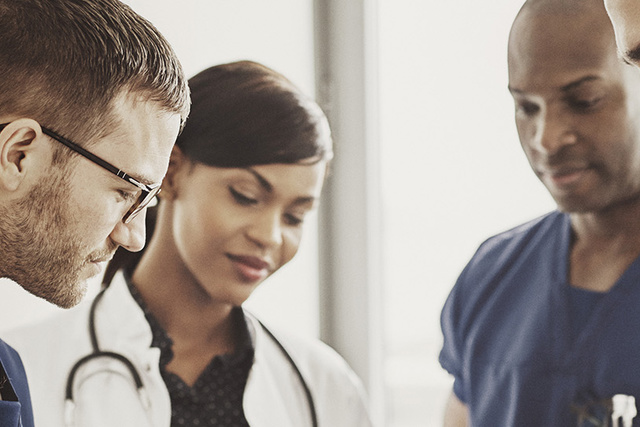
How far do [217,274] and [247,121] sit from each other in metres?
0.26

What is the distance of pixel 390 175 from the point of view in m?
1.43

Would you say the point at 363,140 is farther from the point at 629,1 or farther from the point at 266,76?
the point at 629,1

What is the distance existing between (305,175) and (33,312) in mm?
478

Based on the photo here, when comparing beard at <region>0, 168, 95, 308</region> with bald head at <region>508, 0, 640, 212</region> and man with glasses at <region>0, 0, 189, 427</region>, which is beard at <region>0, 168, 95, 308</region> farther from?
bald head at <region>508, 0, 640, 212</region>

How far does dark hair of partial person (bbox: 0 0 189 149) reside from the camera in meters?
0.83

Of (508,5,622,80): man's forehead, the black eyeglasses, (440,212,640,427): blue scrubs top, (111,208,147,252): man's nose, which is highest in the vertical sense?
(508,5,622,80): man's forehead

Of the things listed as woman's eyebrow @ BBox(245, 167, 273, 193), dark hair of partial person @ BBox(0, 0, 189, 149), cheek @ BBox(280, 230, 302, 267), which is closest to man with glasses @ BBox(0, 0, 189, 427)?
dark hair of partial person @ BBox(0, 0, 189, 149)

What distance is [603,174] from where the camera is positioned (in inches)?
43.3

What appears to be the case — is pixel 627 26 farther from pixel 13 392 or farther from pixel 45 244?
pixel 13 392

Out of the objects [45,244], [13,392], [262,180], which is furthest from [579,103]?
[13,392]

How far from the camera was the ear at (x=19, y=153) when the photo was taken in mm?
831

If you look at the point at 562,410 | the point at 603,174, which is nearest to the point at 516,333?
the point at 562,410

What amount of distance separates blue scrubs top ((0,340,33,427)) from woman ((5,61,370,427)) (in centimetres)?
9

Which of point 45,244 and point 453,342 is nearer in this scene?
Result: point 45,244
